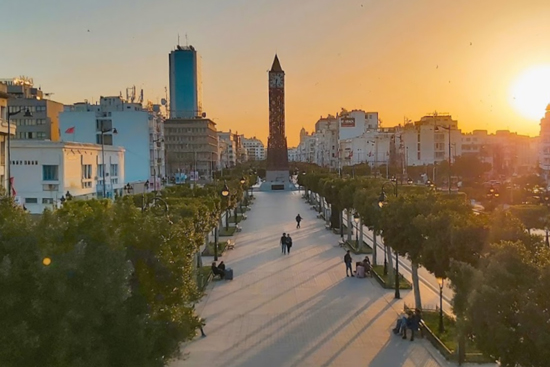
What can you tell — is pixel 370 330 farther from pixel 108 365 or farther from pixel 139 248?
pixel 108 365

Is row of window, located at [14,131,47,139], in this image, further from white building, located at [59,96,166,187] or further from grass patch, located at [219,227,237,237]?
grass patch, located at [219,227,237,237]

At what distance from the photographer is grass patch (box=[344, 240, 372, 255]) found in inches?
1277

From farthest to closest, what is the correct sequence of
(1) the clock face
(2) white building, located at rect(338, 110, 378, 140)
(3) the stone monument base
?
(2) white building, located at rect(338, 110, 378, 140) → (3) the stone monument base → (1) the clock face

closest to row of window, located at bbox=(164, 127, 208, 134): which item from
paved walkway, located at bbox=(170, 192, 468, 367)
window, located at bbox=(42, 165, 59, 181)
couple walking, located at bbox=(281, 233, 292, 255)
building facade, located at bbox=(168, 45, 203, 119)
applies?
building facade, located at bbox=(168, 45, 203, 119)

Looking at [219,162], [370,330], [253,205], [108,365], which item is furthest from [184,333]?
[219,162]

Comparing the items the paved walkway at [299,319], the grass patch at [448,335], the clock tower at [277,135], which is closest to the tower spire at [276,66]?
the clock tower at [277,135]

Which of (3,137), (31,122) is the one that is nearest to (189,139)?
(31,122)

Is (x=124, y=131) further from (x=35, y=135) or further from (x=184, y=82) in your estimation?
(x=184, y=82)

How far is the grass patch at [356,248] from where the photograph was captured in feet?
106

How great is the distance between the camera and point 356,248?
33281mm

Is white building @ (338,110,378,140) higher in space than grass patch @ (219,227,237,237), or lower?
higher

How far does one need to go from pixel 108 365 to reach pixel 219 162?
477ft

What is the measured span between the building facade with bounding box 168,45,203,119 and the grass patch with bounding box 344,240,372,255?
126188 mm

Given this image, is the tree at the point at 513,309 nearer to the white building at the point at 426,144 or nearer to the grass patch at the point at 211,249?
the grass patch at the point at 211,249
